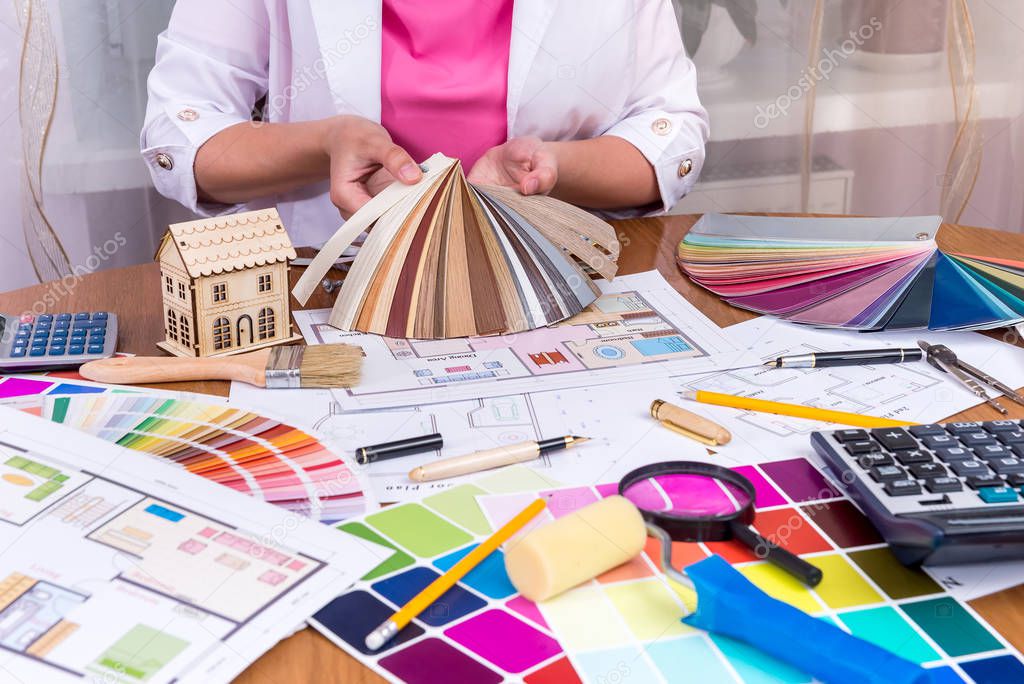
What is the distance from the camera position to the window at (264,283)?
905 millimetres

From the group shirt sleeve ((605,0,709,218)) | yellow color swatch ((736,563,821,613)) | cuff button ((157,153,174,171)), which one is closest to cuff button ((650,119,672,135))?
shirt sleeve ((605,0,709,218))

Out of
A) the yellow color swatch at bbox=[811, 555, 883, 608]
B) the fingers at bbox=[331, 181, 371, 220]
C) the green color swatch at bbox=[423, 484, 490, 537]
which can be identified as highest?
the fingers at bbox=[331, 181, 371, 220]

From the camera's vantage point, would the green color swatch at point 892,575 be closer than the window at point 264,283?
Yes

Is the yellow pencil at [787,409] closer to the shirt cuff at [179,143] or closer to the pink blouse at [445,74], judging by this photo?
the pink blouse at [445,74]

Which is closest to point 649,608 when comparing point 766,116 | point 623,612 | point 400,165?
point 623,612

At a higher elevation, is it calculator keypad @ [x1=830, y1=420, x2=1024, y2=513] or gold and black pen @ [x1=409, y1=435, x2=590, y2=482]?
calculator keypad @ [x1=830, y1=420, x2=1024, y2=513]

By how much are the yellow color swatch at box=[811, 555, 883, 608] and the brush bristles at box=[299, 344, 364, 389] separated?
421mm

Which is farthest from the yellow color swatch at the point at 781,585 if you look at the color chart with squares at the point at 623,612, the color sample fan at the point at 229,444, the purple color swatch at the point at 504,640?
the color sample fan at the point at 229,444

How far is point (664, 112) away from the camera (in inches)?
53.7

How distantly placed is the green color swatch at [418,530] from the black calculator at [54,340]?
14.8 inches

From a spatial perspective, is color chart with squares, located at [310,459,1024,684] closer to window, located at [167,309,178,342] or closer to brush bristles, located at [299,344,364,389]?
brush bristles, located at [299,344,364,389]

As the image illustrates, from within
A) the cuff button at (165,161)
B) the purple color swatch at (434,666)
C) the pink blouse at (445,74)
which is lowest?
the purple color swatch at (434,666)

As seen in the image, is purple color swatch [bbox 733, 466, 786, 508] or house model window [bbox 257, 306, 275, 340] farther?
house model window [bbox 257, 306, 275, 340]

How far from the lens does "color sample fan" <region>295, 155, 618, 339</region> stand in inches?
38.3
